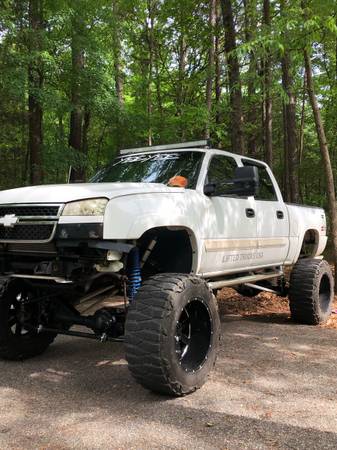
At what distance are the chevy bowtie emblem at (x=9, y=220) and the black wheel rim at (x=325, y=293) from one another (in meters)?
5.12

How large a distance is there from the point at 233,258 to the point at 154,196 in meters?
1.60

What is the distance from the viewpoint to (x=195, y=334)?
436 cm

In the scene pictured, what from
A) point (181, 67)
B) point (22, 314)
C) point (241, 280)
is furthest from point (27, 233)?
point (181, 67)

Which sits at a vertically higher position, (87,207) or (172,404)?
(87,207)

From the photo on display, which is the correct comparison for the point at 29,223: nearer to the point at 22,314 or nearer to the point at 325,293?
the point at 22,314

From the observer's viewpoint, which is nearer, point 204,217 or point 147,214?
point 147,214

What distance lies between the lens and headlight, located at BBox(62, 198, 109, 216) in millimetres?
3754

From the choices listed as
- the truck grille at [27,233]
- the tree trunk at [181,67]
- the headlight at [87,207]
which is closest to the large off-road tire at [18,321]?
the truck grille at [27,233]

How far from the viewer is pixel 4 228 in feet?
13.6

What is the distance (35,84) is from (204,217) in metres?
8.57

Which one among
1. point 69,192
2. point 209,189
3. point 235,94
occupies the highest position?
point 235,94

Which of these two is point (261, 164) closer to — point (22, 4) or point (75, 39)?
point (75, 39)

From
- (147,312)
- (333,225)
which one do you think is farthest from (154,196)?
(333,225)

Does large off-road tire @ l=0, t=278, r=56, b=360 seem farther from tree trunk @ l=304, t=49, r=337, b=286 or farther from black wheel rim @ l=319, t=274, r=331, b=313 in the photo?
tree trunk @ l=304, t=49, r=337, b=286
